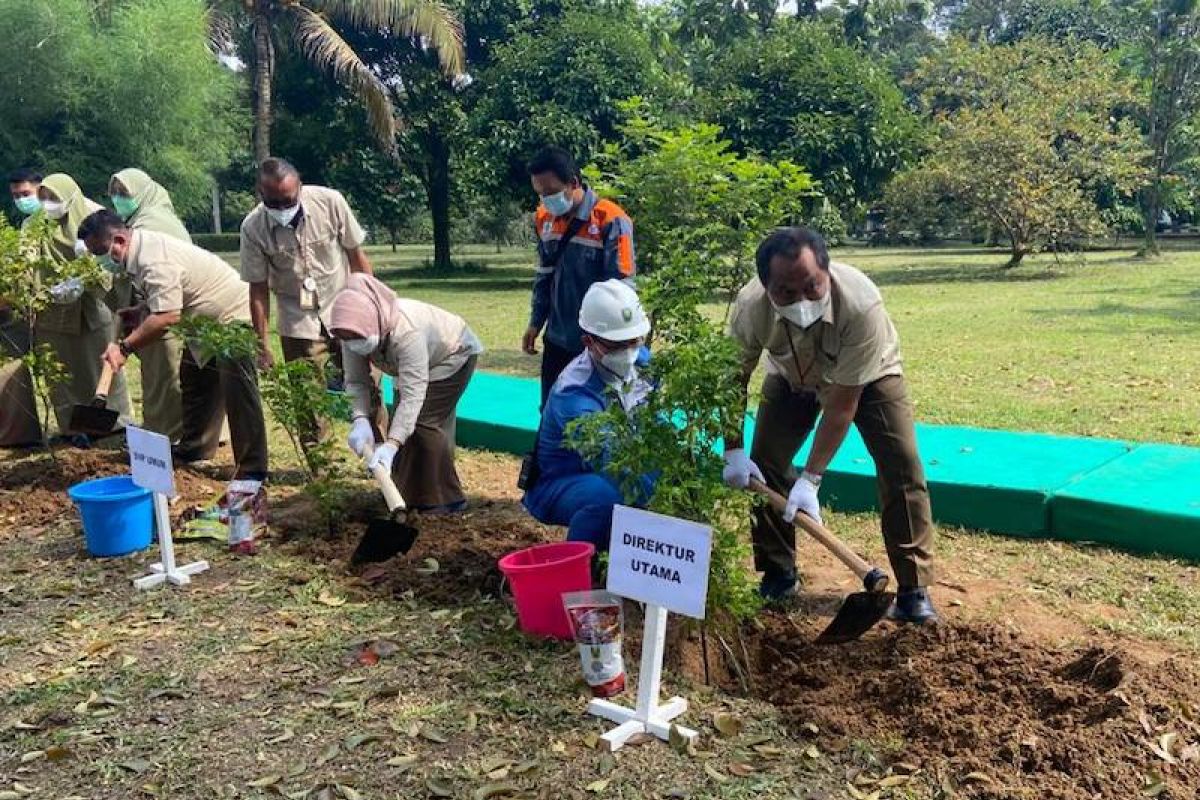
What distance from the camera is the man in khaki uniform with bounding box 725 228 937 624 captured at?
313cm

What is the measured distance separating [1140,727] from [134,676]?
3069 millimetres

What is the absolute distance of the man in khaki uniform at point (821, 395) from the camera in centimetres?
313

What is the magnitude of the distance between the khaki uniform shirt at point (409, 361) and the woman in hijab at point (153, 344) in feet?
6.70

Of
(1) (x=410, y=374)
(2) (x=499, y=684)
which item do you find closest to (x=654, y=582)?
(2) (x=499, y=684)

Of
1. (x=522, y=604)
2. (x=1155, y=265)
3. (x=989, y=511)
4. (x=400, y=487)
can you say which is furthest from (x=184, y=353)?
(x=1155, y=265)

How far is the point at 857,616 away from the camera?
3.28 metres

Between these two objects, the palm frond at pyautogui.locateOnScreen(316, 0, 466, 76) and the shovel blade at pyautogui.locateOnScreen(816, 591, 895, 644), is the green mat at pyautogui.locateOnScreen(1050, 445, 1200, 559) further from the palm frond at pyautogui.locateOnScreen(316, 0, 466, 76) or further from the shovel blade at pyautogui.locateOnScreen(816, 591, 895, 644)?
the palm frond at pyautogui.locateOnScreen(316, 0, 466, 76)

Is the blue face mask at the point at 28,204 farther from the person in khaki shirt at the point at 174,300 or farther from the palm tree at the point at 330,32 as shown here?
the palm tree at the point at 330,32

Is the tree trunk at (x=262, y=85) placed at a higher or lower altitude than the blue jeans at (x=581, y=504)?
higher

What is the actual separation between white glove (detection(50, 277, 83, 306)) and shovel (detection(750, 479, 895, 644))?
4370 millimetres

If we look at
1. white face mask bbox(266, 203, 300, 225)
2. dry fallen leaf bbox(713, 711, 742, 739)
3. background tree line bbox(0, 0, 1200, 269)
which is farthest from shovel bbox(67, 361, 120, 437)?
background tree line bbox(0, 0, 1200, 269)

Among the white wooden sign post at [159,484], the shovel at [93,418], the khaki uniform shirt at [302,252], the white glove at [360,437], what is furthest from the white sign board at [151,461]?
the shovel at [93,418]

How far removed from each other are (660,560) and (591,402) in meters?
1.04

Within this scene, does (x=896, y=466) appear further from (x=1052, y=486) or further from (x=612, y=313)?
(x=1052, y=486)
